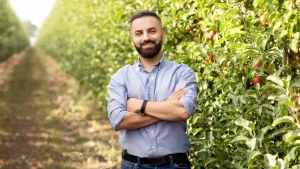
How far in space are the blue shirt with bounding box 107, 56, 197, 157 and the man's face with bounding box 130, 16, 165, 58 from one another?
12 centimetres

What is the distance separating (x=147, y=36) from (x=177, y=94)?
392 mm

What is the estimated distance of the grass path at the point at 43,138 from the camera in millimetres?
7281

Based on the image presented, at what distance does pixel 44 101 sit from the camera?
13531 mm

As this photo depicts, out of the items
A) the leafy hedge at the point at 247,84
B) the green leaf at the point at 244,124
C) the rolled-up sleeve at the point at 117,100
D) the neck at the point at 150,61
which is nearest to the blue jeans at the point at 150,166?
the leafy hedge at the point at 247,84

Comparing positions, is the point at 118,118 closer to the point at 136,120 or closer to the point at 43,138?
the point at 136,120

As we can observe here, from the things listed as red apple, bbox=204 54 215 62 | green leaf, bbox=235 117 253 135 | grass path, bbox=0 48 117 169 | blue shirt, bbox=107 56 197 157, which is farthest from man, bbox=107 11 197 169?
grass path, bbox=0 48 117 169

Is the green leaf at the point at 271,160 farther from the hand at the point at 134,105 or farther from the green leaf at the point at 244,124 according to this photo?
the hand at the point at 134,105

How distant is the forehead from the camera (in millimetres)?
2666

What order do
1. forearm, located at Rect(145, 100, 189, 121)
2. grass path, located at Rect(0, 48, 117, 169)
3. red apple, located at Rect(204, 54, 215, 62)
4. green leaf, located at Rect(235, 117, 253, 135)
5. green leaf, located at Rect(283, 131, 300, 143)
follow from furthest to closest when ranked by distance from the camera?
grass path, located at Rect(0, 48, 117, 169) → red apple, located at Rect(204, 54, 215, 62) → forearm, located at Rect(145, 100, 189, 121) → green leaf, located at Rect(235, 117, 253, 135) → green leaf, located at Rect(283, 131, 300, 143)

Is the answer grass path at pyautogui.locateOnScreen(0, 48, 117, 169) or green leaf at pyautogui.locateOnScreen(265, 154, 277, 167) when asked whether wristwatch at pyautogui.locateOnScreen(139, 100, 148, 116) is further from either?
grass path at pyautogui.locateOnScreen(0, 48, 117, 169)

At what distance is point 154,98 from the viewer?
9.03 ft

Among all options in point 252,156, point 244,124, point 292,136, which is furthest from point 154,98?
point 292,136

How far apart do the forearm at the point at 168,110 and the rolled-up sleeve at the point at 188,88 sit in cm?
3

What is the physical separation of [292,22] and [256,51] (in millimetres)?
300
